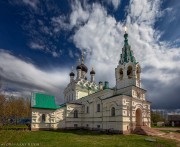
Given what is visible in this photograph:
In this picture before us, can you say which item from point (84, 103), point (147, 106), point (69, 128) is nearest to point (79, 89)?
point (84, 103)

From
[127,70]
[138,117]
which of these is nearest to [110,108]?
[138,117]

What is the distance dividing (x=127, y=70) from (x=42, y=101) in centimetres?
1625

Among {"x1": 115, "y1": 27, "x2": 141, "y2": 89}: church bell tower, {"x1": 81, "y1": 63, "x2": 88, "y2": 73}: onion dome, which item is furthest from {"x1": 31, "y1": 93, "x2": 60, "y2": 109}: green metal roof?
{"x1": 81, "y1": 63, "x2": 88, "y2": 73}: onion dome

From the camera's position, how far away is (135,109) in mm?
23906

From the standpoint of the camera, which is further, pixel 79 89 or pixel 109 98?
pixel 79 89

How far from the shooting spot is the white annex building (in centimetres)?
2312

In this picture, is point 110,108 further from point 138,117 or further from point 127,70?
point 127,70

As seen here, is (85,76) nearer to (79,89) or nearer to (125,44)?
(79,89)

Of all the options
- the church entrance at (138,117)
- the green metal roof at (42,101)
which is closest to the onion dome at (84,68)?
the green metal roof at (42,101)

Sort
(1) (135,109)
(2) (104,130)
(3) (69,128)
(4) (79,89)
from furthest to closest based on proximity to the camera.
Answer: (4) (79,89), (3) (69,128), (2) (104,130), (1) (135,109)

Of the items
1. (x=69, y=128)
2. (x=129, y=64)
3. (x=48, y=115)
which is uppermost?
(x=129, y=64)

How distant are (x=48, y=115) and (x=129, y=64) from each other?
16899 millimetres

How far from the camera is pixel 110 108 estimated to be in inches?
981

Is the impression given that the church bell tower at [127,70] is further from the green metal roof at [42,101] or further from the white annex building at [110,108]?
the green metal roof at [42,101]
